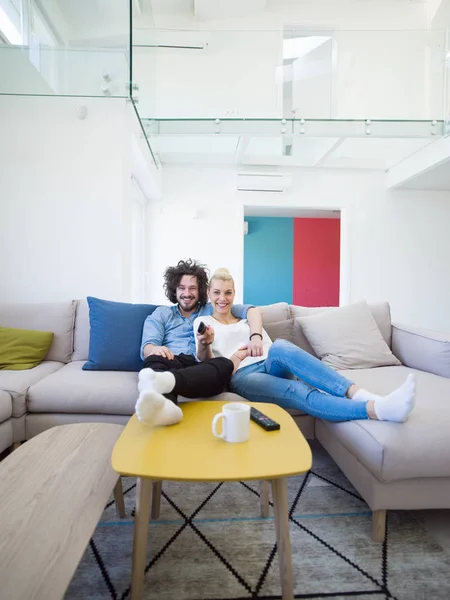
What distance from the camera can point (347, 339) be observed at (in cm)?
220

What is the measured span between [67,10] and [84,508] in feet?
8.88

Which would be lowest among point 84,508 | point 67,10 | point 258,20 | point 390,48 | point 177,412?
point 84,508

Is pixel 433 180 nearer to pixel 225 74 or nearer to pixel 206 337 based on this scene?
pixel 225 74

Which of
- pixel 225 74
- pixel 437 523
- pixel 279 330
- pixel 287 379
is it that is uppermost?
pixel 225 74

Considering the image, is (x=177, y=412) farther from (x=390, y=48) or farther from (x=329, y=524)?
Result: (x=390, y=48)

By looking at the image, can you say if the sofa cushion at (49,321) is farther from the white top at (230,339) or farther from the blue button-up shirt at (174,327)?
the white top at (230,339)

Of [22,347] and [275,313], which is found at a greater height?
[275,313]

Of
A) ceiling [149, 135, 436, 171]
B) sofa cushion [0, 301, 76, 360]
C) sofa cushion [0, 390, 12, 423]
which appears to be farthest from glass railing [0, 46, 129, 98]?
sofa cushion [0, 390, 12, 423]

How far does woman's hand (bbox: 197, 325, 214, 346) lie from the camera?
5.99 feet

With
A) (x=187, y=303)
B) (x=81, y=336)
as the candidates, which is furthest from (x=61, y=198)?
(x=187, y=303)

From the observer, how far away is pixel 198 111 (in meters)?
3.27

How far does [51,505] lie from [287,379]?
119cm

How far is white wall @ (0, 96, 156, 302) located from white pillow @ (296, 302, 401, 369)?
162cm

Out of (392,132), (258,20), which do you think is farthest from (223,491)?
(258,20)
